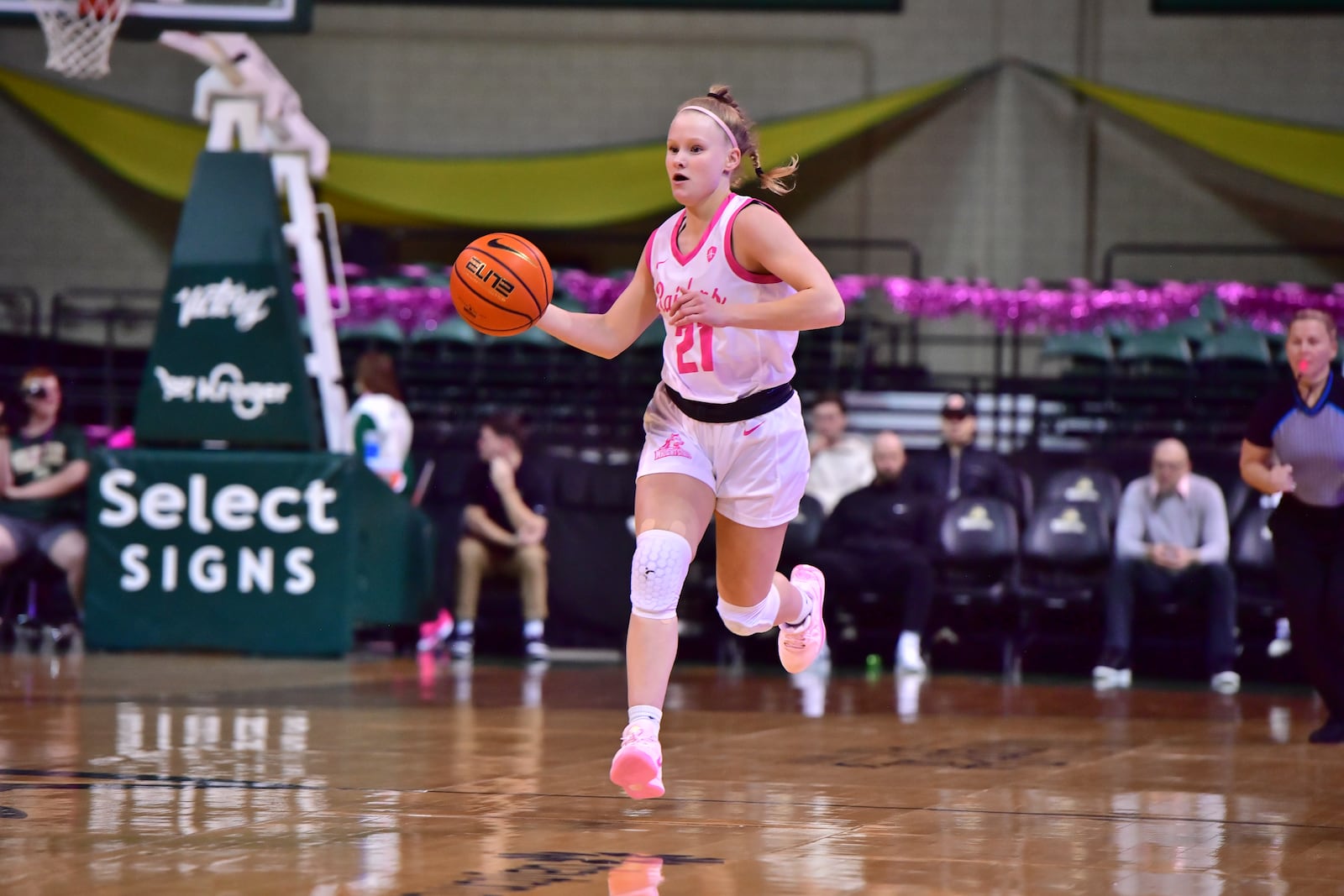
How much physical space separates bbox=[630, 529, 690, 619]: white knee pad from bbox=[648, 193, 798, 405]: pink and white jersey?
45 centimetres

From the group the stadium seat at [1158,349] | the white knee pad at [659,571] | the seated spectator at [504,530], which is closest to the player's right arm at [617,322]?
the white knee pad at [659,571]

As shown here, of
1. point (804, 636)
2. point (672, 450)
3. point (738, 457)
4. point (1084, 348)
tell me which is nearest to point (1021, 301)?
point (1084, 348)

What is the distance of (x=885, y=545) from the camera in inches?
427

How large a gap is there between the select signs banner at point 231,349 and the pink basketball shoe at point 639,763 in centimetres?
634

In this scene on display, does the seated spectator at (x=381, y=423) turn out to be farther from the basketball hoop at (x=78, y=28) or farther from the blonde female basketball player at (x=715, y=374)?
the blonde female basketball player at (x=715, y=374)

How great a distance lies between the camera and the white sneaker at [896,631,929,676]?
34.4 feet

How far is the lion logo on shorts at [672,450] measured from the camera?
15.7 feet

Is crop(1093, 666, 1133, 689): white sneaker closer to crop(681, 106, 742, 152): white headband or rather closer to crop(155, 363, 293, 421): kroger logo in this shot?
crop(155, 363, 293, 421): kroger logo

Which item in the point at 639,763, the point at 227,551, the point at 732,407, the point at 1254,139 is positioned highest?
the point at 1254,139

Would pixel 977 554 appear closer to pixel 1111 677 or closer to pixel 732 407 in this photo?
pixel 1111 677

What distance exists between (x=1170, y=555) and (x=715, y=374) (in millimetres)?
6300

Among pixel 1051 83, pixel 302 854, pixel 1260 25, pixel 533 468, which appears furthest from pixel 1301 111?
pixel 302 854

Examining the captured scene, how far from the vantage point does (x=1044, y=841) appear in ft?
13.8

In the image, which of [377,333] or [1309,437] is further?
[377,333]
